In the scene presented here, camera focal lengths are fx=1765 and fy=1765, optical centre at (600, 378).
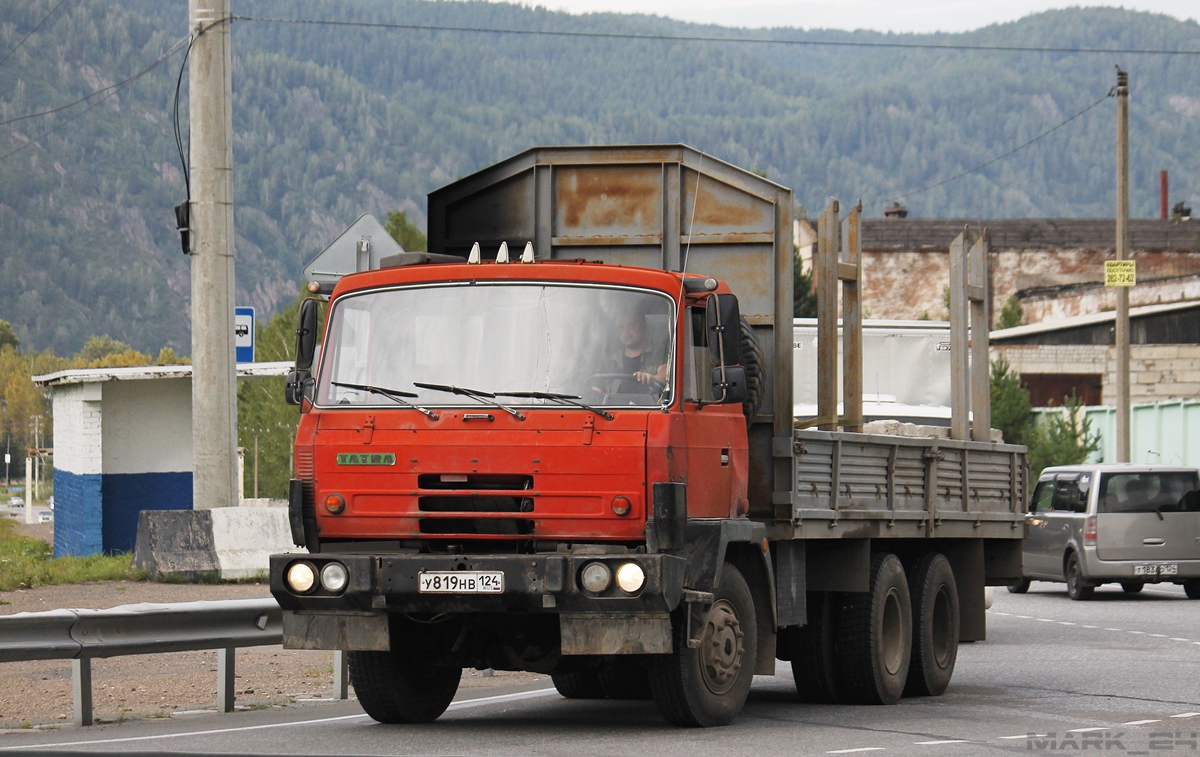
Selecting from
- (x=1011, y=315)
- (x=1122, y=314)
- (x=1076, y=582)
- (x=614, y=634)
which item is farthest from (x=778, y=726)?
(x=1011, y=315)

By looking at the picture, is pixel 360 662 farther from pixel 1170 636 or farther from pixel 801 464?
pixel 1170 636

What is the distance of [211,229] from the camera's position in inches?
634

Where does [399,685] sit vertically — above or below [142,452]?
below

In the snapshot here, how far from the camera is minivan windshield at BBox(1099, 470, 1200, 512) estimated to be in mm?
24109

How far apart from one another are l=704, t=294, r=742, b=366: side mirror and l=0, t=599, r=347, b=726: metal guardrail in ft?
12.1

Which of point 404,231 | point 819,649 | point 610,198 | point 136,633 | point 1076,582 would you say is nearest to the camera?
point 136,633

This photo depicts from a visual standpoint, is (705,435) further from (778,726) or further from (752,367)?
(778,726)

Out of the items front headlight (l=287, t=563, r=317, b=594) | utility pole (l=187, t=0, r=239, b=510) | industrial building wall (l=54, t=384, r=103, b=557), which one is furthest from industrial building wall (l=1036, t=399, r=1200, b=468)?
front headlight (l=287, t=563, r=317, b=594)

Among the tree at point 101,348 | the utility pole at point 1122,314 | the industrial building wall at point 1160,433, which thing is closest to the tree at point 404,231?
the industrial building wall at point 1160,433

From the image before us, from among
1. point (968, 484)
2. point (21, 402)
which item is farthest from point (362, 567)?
point (21, 402)

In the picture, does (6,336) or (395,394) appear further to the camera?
(6,336)

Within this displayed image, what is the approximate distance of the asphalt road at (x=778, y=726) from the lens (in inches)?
343

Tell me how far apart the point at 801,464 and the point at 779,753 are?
2.36 m

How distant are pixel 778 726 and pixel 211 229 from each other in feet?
27.6
